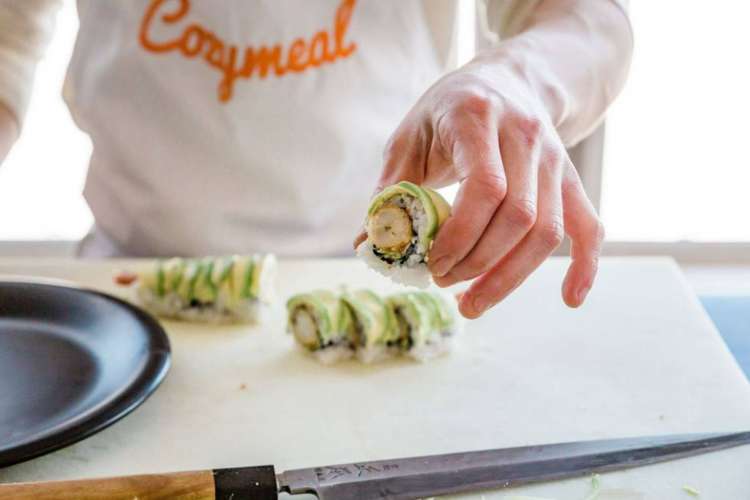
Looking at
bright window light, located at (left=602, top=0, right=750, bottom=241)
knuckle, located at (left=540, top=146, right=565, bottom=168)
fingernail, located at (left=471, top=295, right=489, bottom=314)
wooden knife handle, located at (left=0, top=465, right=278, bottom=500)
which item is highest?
knuckle, located at (left=540, top=146, right=565, bottom=168)

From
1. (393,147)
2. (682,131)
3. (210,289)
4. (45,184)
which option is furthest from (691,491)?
(45,184)

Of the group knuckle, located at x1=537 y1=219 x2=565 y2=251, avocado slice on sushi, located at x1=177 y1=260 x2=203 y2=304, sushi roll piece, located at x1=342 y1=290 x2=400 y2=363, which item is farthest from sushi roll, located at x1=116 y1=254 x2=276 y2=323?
knuckle, located at x1=537 y1=219 x2=565 y2=251

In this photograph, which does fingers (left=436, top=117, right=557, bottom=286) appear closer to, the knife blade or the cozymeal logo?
the knife blade

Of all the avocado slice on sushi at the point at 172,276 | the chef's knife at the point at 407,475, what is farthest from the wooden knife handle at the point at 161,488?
the avocado slice on sushi at the point at 172,276

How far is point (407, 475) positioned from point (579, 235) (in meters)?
0.25

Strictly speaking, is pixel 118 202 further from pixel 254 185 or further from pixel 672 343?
pixel 672 343

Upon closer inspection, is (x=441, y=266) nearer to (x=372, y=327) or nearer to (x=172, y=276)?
(x=372, y=327)

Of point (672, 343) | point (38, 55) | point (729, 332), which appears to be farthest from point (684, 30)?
point (38, 55)

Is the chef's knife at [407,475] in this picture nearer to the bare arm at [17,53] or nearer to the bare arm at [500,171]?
the bare arm at [500,171]

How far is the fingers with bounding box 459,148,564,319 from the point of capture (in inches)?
29.7

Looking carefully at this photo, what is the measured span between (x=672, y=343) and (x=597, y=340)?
85 millimetres

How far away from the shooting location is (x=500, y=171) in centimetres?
73

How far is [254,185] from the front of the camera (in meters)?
1.31

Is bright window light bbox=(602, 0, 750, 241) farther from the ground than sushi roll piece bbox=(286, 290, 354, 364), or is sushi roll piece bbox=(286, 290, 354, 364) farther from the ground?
sushi roll piece bbox=(286, 290, 354, 364)
